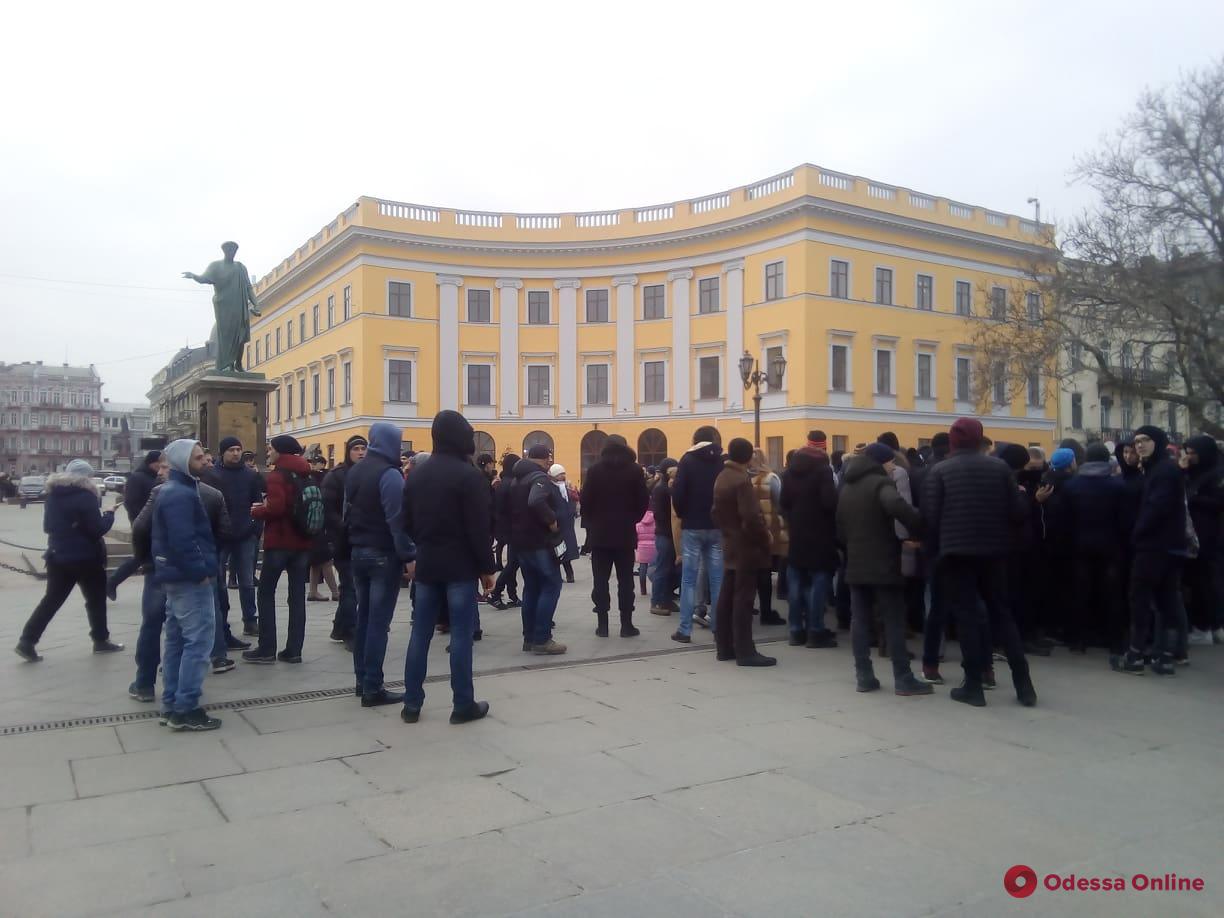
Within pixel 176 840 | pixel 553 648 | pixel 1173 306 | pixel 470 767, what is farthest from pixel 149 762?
pixel 1173 306

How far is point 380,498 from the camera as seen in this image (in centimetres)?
664

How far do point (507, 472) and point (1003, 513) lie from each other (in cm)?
566

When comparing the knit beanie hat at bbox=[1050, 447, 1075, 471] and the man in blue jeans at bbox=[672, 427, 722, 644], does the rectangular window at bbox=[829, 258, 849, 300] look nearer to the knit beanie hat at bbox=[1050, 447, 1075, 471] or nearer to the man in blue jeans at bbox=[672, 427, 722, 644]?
the knit beanie hat at bbox=[1050, 447, 1075, 471]

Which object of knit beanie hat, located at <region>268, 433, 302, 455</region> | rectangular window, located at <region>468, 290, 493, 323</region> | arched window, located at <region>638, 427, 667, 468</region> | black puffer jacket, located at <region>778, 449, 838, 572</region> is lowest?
black puffer jacket, located at <region>778, 449, 838, 572</region>

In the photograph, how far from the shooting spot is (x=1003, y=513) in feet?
21.2

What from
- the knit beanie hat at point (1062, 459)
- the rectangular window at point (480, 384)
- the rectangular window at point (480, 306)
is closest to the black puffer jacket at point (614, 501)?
the knit beanie hat at point (1062, 459)

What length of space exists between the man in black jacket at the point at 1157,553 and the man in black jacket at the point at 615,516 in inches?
167

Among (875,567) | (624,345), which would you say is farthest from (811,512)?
(624,345)

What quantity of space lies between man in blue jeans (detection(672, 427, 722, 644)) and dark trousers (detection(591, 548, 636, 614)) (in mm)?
563

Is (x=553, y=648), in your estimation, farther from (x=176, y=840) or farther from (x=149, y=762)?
(x=176, y=840)

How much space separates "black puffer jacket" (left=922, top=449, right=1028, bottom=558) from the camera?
6.39m

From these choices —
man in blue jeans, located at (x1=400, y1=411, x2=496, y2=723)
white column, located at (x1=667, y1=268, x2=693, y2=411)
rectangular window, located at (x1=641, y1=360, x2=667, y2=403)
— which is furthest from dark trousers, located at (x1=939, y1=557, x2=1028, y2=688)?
rectangular window, located at (x1=641, y1=360, x2=667, y2=403)

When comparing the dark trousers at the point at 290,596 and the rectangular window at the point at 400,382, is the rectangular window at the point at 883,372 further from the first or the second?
the dark trousers at the point at 290,596

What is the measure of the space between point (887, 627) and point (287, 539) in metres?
4.73
